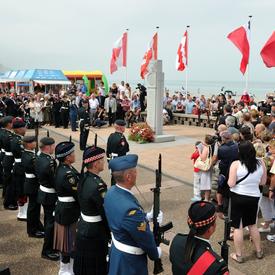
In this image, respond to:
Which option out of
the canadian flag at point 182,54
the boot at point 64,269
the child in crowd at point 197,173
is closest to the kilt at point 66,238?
the boot at point 64,269

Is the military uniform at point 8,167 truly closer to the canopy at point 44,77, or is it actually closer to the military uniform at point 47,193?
the military uniform at point 47,193

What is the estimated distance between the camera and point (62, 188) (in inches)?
185

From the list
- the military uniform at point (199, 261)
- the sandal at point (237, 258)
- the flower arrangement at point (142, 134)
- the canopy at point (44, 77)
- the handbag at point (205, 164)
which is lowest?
the sandal at point (237, 258)

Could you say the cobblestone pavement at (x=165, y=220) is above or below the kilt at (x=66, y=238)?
below

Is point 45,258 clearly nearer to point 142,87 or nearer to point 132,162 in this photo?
A: point 132,162

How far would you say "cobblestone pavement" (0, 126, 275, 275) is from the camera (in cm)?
524

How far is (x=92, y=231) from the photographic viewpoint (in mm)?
3998

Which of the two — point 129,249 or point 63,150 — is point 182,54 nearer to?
point 63,150

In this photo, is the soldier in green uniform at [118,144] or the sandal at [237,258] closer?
the sandal at [237,258]

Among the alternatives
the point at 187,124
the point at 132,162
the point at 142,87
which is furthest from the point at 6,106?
the point at 132,162

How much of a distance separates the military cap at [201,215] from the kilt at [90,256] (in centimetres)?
152

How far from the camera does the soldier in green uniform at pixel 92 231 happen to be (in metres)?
3.96

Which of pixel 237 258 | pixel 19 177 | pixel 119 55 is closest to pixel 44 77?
pixel 119 55

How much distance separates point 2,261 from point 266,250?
154 inches
